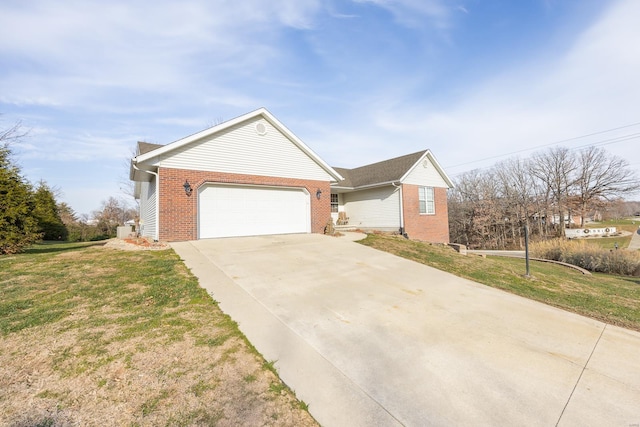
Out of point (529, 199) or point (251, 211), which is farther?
point (529, 199)

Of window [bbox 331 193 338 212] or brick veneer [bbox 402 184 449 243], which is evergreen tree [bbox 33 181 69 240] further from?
brick veneer [bbox 402 184 449 243]

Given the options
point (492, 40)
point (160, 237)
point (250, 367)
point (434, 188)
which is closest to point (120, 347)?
point (250, 367)

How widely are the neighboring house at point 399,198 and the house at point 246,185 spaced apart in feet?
0.27

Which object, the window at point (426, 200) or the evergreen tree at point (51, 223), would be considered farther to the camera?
the evergreen tree at point (51, 223)

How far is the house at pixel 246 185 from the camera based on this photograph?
1030 centimetres

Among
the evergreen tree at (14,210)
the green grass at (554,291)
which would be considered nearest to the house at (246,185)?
the evergreen tree at (14,210)

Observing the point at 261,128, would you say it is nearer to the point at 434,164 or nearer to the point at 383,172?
the point at 383,172

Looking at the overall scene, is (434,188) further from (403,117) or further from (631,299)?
(631,299)

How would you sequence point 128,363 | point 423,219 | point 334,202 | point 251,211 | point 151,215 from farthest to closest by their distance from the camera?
1. point 334,202
2. point 423,219
3. point 251,211
4. point 151,215
5. point 128,363

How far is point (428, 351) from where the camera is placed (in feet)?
11.1

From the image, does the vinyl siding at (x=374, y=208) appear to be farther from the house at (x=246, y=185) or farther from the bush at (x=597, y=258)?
the bush at (x=597, y=258)

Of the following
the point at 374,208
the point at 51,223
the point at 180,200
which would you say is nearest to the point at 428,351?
the point at 180,200

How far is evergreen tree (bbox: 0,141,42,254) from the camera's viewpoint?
909 cm

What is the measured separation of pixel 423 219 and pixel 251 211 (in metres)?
11.3
